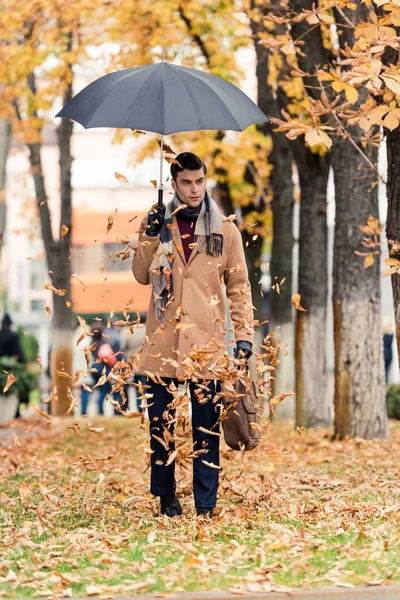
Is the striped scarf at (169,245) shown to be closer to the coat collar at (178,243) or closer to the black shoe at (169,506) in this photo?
the coat collar at (178,243)

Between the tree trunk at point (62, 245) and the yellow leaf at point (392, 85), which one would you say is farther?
the tree trunk at point (62, 245)

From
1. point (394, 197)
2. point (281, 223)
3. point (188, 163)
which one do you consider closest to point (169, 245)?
point (188, 163)

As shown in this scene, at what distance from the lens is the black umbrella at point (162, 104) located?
7164mm

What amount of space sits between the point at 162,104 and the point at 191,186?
0.51 m

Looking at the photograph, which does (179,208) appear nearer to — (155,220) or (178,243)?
(155,220)

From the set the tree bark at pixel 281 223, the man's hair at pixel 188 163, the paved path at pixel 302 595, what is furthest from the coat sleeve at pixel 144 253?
the tree bark at pixel 281 223

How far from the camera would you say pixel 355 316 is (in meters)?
12.8

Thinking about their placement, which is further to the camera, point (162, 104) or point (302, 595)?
point (162, 104)

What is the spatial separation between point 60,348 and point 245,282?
14.9m

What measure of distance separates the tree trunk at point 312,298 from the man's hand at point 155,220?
27.5 ft

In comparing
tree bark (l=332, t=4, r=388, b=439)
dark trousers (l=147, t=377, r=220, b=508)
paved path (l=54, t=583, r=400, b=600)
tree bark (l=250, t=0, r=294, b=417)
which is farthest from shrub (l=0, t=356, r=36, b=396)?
paved path (l=54, t=583, r=400, b=600)

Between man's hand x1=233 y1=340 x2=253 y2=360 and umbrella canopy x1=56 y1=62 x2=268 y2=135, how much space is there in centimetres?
125

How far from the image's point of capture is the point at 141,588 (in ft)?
18.1

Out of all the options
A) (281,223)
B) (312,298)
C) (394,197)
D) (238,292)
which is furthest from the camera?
(281,223)
